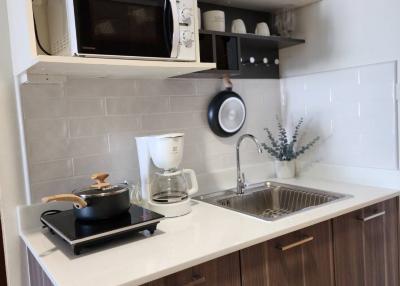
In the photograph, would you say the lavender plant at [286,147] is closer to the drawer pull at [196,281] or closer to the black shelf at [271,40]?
the black shelf at [271,40]

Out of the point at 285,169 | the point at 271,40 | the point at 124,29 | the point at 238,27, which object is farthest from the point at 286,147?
the point at 124,29

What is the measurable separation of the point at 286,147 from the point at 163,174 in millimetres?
852

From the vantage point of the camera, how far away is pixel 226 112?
1918 millimetres

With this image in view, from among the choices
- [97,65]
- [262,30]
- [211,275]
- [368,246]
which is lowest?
[368,246]

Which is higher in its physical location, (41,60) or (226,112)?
(41,60)

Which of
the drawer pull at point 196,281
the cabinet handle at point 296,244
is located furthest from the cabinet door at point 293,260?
the drawer pull at point 196,281

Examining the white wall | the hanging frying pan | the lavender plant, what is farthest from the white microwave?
the lavender plant

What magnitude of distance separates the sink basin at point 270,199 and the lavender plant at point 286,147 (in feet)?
0.69

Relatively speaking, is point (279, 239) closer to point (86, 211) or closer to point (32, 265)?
point (86, 211)

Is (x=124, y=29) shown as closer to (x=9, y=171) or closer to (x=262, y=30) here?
(x=9, y=171)

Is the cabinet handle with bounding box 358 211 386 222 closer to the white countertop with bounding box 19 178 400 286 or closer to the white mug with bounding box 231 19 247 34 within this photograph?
the white countertop with bounding box 19 178 400 286

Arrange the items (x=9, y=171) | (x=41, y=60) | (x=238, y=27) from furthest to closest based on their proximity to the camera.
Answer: (x=238, y=27) → (x=9, y=171) → (x=41, y=60)

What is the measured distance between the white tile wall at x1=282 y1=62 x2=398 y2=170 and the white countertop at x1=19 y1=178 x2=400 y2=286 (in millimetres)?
271

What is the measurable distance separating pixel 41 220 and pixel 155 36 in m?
0.83
